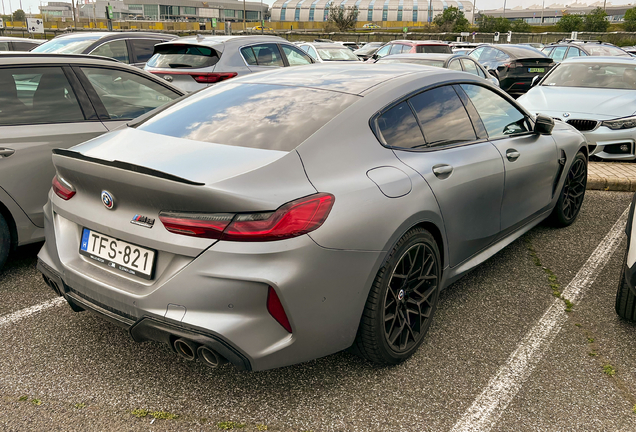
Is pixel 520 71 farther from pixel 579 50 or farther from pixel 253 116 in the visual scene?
pixel 253 116

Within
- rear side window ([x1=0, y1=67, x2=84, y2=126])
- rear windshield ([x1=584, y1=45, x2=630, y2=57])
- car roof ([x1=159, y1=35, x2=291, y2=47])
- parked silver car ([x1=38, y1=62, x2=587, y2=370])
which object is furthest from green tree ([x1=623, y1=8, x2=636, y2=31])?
rear side window ([x1=0, y1=67, x2=84, y2=126])

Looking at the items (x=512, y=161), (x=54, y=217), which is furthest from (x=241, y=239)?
(x=512, y=161)

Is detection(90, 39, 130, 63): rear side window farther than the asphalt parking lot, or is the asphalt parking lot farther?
detection(90, 39, 130, 63): rear side window

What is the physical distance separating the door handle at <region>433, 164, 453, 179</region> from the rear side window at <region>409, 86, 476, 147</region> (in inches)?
6.1

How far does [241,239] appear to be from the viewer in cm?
216

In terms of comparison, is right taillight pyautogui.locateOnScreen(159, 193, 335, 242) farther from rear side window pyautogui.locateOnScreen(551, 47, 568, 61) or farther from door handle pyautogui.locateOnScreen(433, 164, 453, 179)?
rear side window pyautogui.locateOnScreen(551, 47, 568, 61)

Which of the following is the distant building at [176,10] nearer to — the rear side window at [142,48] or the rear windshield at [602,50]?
the rear windshield at [602,50]

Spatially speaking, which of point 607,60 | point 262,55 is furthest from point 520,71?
point 262,55

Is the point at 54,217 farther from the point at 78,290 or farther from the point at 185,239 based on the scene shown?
the point at 185,239

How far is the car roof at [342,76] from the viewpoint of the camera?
3.07m

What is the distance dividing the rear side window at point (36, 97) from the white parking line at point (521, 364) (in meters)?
3.44

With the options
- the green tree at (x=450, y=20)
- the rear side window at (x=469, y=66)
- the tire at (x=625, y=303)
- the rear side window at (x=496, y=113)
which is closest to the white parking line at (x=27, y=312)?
the rear side window at (x=496, y=113)

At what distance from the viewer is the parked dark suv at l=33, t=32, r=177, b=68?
9.02 m

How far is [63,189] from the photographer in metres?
2.73
